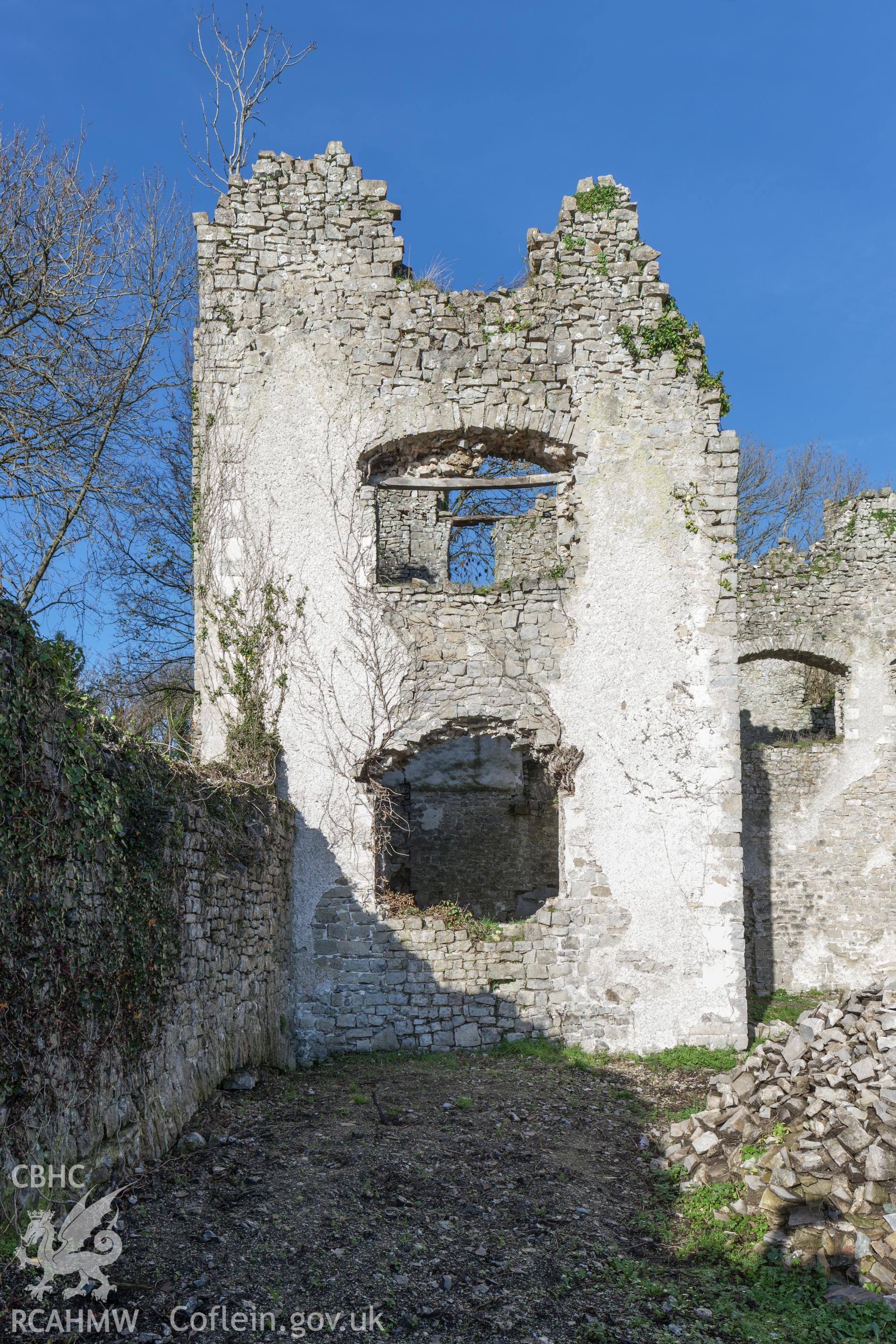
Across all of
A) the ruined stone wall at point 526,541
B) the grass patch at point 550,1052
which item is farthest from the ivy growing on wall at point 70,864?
the ruined stone wall at point 526,541

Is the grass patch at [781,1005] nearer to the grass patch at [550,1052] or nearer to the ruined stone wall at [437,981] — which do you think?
the grass patch at [550,1052]

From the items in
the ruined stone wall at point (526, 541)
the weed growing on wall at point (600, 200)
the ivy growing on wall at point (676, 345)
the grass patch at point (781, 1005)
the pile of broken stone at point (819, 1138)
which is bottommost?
the grass patch at point (781, 1005)

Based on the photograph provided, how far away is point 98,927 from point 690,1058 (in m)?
5.69

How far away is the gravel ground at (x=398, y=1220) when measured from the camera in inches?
141

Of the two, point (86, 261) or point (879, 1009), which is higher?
point (86, 261)

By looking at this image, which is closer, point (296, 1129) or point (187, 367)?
point (296, 1129)

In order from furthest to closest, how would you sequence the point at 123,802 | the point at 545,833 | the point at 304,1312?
the point at 545,833 < the point at 123,802 < the point at 304,1312

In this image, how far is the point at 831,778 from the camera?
39.8ft

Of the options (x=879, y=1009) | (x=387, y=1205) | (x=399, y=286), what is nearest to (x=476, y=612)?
(x=399, y=286)

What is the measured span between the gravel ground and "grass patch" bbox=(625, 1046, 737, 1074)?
908mm

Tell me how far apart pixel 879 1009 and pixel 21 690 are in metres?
5.57

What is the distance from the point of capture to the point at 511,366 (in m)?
8.82

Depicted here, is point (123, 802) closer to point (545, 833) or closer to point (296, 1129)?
point (296, 1129)

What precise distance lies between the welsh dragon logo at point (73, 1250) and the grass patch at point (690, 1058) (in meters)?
5.36
